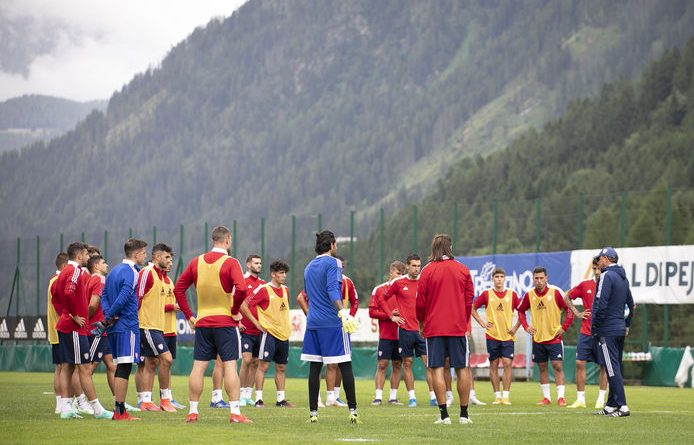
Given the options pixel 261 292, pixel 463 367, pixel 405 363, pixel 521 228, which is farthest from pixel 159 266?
pixel 521 228

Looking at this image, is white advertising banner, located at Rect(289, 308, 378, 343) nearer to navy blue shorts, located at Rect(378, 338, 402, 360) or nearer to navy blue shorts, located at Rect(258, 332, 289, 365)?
navy blue shorts, located at Rect(378, 338, 402, 360)

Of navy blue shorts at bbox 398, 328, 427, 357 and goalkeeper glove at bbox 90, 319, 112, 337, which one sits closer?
goalkeeper glove at bbox 90, 319, 112, 337

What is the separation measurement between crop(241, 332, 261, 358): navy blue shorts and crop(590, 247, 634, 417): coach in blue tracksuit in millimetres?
6278

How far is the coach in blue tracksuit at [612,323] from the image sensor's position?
1655cm

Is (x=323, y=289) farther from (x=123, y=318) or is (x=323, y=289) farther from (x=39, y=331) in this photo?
(x=39, y=331)

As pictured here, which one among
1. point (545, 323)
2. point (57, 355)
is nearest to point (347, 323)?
point (57, 355)

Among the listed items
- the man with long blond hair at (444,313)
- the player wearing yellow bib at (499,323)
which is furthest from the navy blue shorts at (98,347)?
the player wearing yellow bib at (499,323)

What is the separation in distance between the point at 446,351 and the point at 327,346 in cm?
145

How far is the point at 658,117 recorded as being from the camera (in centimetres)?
11800

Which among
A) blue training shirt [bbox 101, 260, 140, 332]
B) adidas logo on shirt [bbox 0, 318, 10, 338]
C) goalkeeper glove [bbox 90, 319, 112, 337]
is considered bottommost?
adidas logo on shirt [bbox 0, 318, 10, 338]

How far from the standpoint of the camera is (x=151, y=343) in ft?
60.4

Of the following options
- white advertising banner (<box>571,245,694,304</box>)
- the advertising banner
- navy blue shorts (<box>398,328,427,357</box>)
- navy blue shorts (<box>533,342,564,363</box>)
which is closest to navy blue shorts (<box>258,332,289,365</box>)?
navy blue shorts (<box>398,328,427,357</box>)

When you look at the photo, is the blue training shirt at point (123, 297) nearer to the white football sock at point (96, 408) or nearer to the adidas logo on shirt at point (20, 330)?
the white football sock at point (96, 408)

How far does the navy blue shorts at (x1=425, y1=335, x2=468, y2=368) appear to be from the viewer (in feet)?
47.8
